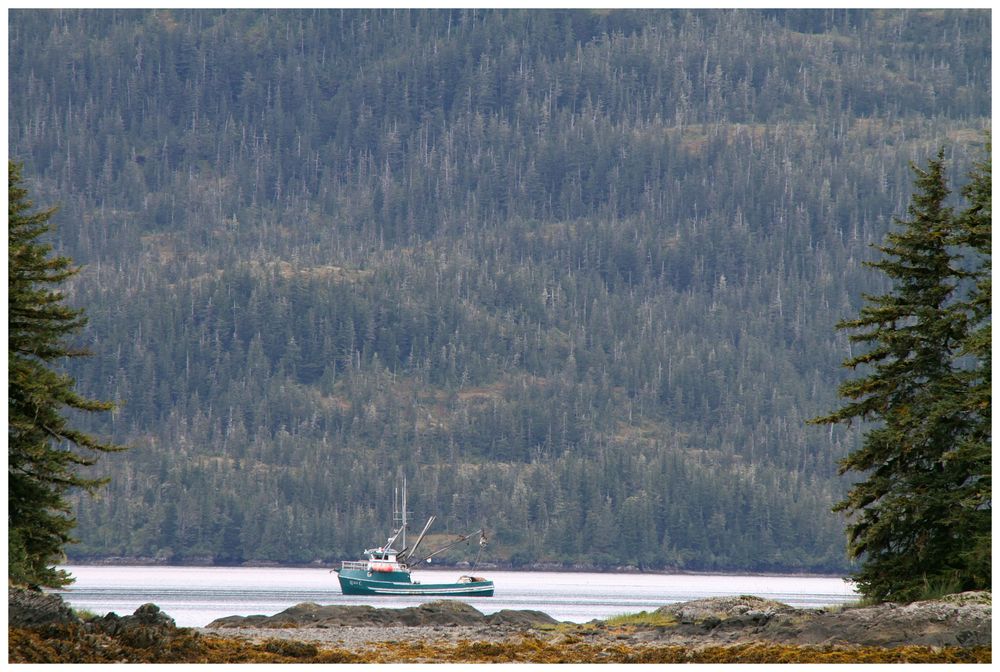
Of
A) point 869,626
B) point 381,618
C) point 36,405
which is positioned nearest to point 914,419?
point 869,626

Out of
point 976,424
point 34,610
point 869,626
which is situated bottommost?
point 869,626

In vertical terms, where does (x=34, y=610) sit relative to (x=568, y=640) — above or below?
above

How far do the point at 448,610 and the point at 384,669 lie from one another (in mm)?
34210

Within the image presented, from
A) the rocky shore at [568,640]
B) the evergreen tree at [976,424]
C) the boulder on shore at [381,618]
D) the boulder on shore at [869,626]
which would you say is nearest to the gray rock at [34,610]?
the rocky shore at [568,640]

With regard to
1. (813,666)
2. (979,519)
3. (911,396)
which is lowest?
(813,666)

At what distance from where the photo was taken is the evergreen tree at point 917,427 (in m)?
45.7

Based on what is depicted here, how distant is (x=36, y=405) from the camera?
43750 millimetres

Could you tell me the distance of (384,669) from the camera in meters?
32.8

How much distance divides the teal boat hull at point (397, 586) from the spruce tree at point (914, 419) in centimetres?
10526

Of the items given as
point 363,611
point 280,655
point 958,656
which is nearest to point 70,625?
point 280,655

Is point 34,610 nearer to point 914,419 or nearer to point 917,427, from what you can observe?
point 914,419

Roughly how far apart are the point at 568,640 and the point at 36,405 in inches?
647

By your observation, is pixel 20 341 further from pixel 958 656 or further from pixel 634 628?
pixel 958 656

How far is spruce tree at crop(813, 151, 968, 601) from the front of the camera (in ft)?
151
